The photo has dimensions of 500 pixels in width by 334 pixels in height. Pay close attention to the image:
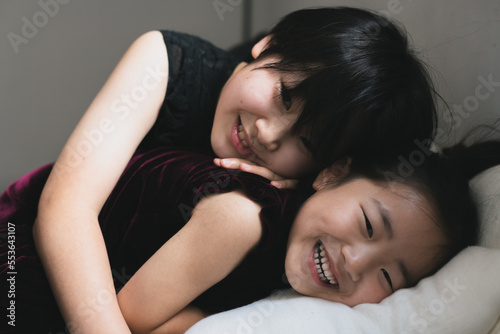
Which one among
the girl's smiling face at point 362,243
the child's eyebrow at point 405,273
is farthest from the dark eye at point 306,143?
the child's eyebrow at point 405,273

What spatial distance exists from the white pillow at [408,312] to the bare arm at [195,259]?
0.22 ft

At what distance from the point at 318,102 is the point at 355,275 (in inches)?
10.8

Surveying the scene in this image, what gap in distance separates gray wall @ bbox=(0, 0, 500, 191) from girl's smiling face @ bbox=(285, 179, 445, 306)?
1.35 feet

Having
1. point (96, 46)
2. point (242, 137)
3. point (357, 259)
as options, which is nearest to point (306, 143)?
point (242, 137)

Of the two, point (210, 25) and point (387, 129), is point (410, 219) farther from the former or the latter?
point (210, 25)

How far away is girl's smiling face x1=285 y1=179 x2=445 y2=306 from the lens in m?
0.74

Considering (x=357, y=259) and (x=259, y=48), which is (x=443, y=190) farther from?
(x=259, y=48)

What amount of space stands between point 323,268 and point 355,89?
29cm

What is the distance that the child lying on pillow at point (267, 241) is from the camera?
741 mm

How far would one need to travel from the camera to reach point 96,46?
1.42 metres

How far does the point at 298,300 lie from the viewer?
732mm

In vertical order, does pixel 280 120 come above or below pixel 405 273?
above

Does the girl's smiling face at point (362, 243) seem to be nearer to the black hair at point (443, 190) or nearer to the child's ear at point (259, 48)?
the black hair at point (443, 190)

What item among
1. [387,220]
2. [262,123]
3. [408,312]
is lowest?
[408,312]
